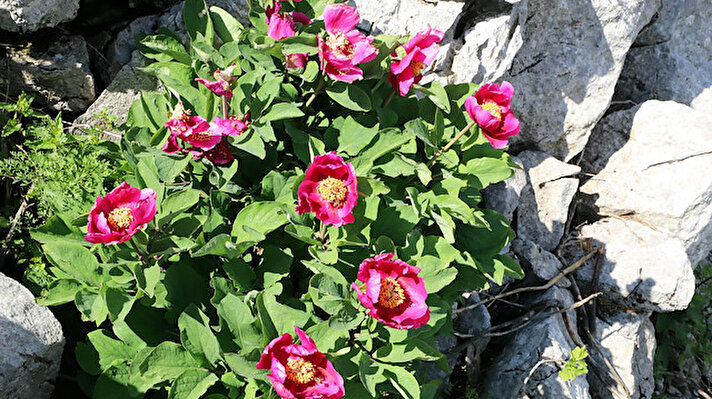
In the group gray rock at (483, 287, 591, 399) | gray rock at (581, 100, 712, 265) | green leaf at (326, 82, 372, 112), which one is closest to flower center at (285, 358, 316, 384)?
green leaf at (326, 82, 372, 112)

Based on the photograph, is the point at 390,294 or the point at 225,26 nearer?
the point at 390,294

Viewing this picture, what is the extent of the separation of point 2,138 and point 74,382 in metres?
1.19

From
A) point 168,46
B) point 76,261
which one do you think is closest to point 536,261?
point 168,46

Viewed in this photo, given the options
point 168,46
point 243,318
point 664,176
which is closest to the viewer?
point 243,318

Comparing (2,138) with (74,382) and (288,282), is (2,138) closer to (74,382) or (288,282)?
(74,382)

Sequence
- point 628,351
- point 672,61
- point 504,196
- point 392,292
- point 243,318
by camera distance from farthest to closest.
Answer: point 672,61 < point 628,351 < point 504,196 < point 243,318 < point 392,292

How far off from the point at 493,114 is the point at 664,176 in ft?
8.31

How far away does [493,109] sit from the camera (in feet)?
7.73

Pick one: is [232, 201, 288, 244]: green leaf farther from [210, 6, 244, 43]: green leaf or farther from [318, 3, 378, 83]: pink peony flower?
[210, 6, 244, 43]: green leaf

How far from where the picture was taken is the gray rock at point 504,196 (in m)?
3.76

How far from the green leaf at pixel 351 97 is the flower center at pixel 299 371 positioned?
98cm

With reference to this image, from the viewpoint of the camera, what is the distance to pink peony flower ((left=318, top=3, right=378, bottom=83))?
86.5 inches

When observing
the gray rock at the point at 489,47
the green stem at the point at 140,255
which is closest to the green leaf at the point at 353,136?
the green stem at the point at 140,255

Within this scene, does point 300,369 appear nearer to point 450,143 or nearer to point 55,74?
point 450,143
